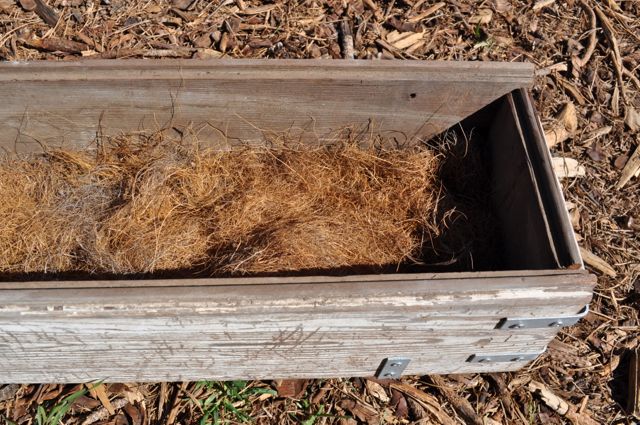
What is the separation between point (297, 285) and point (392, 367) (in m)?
0.60

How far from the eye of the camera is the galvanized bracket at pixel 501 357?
1994mm

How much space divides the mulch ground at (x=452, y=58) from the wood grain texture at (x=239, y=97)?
630 mm

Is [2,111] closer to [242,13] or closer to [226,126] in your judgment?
[226,126]

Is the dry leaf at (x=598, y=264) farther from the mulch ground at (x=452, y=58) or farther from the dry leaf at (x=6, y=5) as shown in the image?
the dry leaf at (x=6, y=5)

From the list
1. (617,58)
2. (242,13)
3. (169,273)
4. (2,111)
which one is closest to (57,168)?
(2,111)

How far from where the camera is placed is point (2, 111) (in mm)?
2232

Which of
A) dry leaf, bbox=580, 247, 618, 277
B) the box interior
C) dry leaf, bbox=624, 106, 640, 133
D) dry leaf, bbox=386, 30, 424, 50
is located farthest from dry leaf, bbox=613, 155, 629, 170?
dry leaf, bbox=386, 30, 424, 50

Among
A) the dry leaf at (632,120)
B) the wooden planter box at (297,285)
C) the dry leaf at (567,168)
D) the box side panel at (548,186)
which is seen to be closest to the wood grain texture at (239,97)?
the wooden planter box at (297,285)

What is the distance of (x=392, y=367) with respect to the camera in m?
2.01

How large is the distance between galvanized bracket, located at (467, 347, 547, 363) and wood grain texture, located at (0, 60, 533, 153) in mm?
910

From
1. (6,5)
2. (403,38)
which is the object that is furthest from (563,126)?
(6,5)

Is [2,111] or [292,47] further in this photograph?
[292,47]

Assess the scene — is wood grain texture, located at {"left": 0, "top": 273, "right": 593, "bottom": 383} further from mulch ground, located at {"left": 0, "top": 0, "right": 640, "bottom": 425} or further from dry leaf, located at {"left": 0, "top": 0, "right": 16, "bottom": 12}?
dry leaf, located at {"left": 0, "top": 0, "right": 16, "bottom": 12}

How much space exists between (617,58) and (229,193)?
6.66 ft
